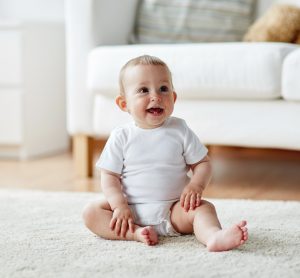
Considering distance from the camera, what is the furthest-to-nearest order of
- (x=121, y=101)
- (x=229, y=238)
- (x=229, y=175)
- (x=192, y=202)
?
(x=229, y=175)
(x=121, y=101)
(x=192, y=202)
(x=229, y=238)

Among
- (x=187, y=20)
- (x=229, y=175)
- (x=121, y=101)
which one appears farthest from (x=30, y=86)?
(x=121, y=101)

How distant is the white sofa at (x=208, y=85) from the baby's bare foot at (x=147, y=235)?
74 cm

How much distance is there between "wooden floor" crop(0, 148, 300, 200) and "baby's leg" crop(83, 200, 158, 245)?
2.08 ft

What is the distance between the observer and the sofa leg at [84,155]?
2266mm

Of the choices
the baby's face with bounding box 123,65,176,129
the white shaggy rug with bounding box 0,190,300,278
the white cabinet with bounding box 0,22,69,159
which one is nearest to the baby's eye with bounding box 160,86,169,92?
the baby's face with bounding box 123,65,176,129

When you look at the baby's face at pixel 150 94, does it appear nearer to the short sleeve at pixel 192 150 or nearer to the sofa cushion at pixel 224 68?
the short sleeve at pixel 192 150

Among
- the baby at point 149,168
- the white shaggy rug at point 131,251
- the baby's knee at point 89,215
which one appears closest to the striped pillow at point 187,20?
the white shaggy rug at point 131,251

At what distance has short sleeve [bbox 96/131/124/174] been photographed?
4.46 ft

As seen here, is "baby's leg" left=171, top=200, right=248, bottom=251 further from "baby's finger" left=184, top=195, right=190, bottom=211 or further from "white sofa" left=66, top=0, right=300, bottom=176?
"white sofa" left=66, top=0, right=300, bottom=176

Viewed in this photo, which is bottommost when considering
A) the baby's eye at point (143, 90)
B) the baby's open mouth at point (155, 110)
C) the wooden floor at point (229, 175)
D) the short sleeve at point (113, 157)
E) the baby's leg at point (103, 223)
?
the wooden floor at point (229, 175)

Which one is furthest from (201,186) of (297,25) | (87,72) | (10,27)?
(10,27)

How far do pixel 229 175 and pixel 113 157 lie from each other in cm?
106

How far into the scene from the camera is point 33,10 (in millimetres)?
3127

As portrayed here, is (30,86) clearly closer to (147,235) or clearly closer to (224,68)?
(224,68)
